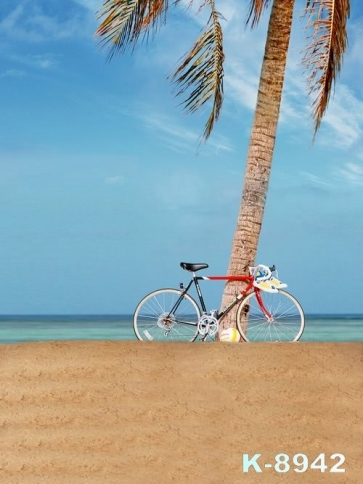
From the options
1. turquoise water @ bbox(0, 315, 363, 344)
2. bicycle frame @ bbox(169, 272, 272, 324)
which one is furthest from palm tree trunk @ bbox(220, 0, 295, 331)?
turquoise water @ bbox(0, 315, 363, 344)

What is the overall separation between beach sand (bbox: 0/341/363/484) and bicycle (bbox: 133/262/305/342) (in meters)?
0.79

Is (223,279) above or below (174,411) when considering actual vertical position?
above

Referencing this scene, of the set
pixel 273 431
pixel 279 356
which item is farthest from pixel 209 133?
pixel 273 431

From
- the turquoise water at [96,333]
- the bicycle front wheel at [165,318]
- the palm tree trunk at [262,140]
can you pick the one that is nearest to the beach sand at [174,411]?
the bicycle front wheel at [165,318]

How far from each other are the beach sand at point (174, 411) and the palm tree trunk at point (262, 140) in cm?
331

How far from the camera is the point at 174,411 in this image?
851 cm

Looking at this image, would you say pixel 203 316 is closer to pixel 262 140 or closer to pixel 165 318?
pixel 165 318

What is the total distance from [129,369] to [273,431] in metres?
1.59

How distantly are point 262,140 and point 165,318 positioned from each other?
147 inches

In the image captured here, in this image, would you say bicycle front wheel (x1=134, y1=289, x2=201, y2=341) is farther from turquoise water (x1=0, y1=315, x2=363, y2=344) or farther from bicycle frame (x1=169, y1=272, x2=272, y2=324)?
turquoise water (x1=0, y1=315, x2=363, y2=344)

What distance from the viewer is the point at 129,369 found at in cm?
893

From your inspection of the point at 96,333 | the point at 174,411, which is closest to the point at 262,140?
the point at 174,411

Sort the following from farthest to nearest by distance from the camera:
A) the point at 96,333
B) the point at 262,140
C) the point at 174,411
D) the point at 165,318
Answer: the point at 96,333 → the point at 262,140 → the point at 165,318 → the point at 174,411

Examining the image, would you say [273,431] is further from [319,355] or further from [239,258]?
[239,258]
